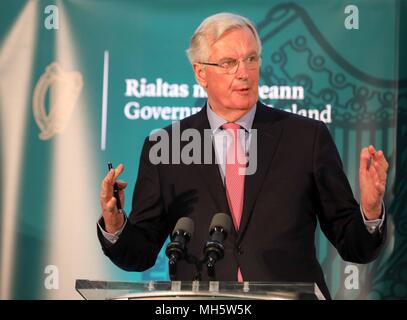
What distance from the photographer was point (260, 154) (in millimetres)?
4031

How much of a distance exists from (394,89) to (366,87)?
178 mm

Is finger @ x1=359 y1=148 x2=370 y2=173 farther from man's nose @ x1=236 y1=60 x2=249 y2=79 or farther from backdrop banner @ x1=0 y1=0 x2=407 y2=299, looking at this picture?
backdrop banner @ x1=0 y1=0 x2=407 y2=299

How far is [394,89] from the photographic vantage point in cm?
522

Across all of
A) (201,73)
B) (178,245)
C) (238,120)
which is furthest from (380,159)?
(201,73)

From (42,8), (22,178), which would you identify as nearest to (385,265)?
(22,178)

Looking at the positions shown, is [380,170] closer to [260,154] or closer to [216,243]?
[216,243]

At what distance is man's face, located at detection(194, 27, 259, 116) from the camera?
161 inches

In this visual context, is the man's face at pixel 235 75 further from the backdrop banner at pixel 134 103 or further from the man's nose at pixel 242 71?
the backdrop banner at pixel 134 103

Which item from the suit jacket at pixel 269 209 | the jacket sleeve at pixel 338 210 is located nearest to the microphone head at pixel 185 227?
the suit jacket at pixel 269 209

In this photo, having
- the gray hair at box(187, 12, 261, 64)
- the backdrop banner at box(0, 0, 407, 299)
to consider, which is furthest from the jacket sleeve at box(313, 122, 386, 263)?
the backdrop banner at box(0, 0, 407, 299)

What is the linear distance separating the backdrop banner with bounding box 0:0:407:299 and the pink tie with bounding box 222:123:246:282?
1095mm

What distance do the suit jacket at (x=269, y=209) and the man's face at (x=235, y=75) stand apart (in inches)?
4.8

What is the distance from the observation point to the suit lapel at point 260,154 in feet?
12.7

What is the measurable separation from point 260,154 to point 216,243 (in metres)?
1.21
